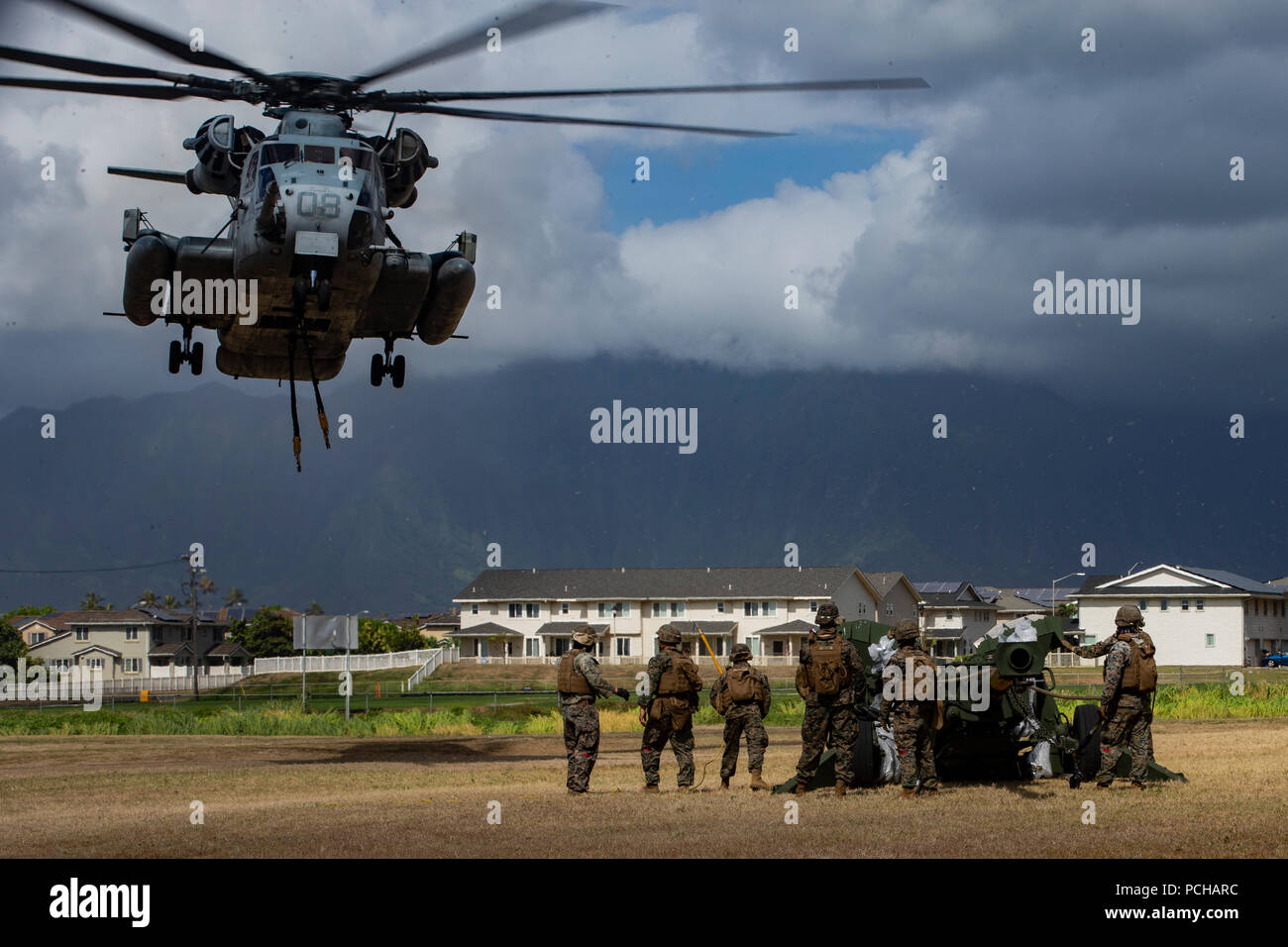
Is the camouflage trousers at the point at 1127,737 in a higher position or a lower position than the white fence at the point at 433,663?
higher

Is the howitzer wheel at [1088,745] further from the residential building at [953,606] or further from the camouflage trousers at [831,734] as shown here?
the residential building at [953,606]

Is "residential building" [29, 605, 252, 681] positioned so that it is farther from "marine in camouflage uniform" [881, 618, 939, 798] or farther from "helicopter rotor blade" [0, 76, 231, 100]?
"marine in camouflage uniform" [881, 618, 939, 798]

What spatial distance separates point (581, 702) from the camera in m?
17.9

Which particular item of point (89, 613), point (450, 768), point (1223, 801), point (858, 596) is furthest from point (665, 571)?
point (1223, 801)

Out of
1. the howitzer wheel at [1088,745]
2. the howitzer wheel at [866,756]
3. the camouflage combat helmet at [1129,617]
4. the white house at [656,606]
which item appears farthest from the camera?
the white house at [656,606]

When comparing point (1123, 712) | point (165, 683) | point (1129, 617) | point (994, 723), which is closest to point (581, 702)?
point (994, 723)

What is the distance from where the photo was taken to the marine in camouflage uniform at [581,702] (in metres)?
17.8

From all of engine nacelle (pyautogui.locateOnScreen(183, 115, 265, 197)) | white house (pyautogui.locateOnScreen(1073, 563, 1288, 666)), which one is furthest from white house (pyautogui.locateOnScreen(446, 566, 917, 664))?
engine nacelle (pyautogui.locateOnScreen(183, 115, 265, 197))

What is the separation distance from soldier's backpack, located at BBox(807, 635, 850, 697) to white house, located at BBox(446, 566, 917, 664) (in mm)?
79913

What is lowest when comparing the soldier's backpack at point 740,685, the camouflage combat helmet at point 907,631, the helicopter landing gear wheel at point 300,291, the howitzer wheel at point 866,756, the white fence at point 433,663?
the white fence at point 433,663

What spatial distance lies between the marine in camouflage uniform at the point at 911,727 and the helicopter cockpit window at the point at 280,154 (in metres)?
11.5

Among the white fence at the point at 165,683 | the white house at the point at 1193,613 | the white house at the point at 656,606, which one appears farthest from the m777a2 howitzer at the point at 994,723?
the white house at the point at 656,606

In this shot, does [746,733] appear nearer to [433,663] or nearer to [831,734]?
[831,734]

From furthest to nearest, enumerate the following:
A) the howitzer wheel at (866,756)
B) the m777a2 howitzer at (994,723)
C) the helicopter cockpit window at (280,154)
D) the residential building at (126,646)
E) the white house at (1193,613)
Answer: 1. the residential building at (126,646)
2. the white house at (1193,613)
3. the helicopter cockpit window at (280,154)
4. the howitzer wheel at (866,756)
5. the m777a2 howitzer at (994,723)
